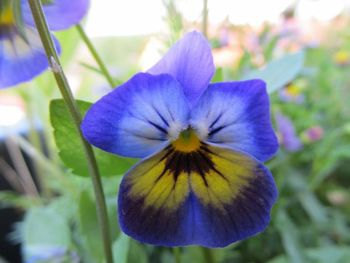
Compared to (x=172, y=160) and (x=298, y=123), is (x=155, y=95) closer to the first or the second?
(x=172, y=160)

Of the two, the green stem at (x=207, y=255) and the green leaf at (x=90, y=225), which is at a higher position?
the green leaf at (x=90, y=225)

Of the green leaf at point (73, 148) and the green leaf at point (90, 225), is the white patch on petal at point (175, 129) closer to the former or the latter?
the green leaf at point (73, 148)

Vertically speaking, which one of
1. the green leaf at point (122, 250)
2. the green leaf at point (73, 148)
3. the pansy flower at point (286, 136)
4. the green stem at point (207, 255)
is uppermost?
the green leaf at point (73, 148)

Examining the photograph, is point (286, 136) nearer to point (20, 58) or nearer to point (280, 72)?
point (280, 72)

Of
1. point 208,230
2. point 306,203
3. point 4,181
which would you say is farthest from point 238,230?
point 4,181

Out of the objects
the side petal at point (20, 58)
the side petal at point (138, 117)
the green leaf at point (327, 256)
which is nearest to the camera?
the side petal at point (138, 117)

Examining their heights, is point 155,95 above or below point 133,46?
above

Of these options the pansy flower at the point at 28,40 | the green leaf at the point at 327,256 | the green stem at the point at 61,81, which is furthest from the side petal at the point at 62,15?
the green leaf at the point at 327,256
